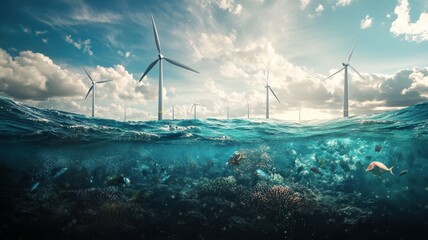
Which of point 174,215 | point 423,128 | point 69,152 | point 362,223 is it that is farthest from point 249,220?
point 69,152

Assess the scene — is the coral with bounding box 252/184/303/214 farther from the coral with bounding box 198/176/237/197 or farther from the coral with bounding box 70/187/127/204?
the coral with bounding box 70/187/127/204

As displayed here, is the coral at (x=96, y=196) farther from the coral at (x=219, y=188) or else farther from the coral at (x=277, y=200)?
the coral at (x=277, y=200)

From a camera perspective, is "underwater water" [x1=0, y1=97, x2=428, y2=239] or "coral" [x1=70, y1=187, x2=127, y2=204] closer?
"underwater water" [x1=0, y1=97, x2=428, y2=239]

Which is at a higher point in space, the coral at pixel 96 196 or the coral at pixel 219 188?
the coral at pixel 219 188

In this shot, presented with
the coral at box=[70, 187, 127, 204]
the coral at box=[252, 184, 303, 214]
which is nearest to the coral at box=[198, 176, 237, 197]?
the coral at box=[252, 184, 303, 214]

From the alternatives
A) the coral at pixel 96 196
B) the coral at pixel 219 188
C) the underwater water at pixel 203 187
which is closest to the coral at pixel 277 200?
the underwater water at pixel 203 187

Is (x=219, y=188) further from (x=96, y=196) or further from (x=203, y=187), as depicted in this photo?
(x=96, y=196)

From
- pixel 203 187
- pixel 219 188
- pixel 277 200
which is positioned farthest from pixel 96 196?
pixel 277 200

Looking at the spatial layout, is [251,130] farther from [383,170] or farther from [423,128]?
[423,128]
